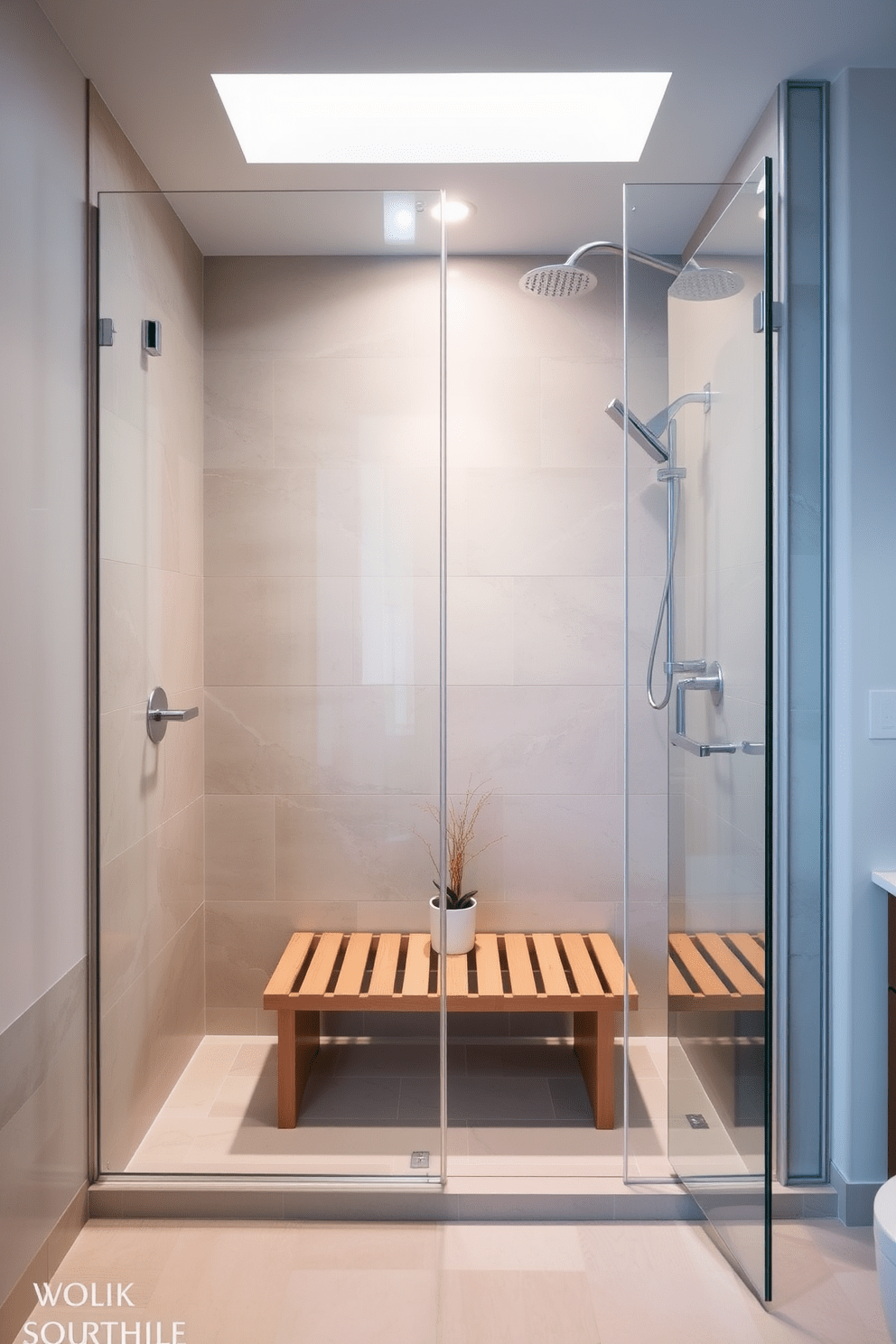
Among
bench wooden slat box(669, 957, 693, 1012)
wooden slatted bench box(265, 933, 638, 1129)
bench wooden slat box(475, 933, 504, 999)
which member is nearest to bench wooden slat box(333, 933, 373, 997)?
wooden slatted bench box(265, 933, 638, 1129)

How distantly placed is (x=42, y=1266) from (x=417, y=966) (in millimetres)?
932

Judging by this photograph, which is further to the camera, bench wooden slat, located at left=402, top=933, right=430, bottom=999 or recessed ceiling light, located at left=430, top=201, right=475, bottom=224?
recessed ceiling light, located at left=430, top=201, right=475, bottom=224

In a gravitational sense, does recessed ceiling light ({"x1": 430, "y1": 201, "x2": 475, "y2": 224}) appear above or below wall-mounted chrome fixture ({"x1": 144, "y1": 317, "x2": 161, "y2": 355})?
above

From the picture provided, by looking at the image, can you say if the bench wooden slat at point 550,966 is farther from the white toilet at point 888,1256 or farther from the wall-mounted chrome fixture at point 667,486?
the white toilet at point 888,1256

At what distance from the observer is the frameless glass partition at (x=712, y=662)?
1636 millimetres

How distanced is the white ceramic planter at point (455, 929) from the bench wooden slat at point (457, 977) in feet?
0.05

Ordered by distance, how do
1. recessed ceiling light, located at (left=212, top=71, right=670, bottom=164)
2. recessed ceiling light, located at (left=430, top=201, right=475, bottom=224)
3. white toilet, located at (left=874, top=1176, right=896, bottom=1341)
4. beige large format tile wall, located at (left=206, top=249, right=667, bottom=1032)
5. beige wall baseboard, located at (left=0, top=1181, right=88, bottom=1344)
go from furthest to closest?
recessed ceiling light, located at (left=430, top=201, right=475, bottom=224) → recessed ceiling light, located at (left=212, top=71, right=670, bottom=164) → beige large format tile wall, located at (left=206, top=249, right=667, bottom=1032) → beige wall baseboard, located at (left=0, top=1181, right=88, bottom=1344) → white toilet, located at (left=874, top=1176, right=896, bottom=1341)

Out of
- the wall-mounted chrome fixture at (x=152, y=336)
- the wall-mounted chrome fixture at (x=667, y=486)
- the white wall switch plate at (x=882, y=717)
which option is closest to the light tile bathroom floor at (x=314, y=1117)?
the wall-mounted chrome fixture at (x=667, y=486)

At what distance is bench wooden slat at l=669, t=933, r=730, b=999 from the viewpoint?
183cm

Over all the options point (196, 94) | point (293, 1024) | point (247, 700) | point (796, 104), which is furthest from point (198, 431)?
point (796, 104)

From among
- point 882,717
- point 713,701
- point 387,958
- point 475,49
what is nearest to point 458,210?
point 475,49

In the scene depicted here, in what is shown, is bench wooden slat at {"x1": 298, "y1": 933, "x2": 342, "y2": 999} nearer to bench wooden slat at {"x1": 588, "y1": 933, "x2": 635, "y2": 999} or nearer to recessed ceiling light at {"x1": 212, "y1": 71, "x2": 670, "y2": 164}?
bench wooden slat at {"x1": 588, "y1": 933, "x2": 635, "y2": 999}

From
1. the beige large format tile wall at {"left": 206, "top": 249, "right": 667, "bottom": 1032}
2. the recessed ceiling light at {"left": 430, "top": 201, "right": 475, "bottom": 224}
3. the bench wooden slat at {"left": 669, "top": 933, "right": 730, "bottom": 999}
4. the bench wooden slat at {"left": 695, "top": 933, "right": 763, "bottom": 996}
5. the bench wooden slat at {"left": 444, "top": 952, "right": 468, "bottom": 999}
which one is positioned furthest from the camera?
the recessed ceiling light at {"left": 430, "top": 201, "right": 475, "bottom": 224}

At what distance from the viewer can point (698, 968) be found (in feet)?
6.33
